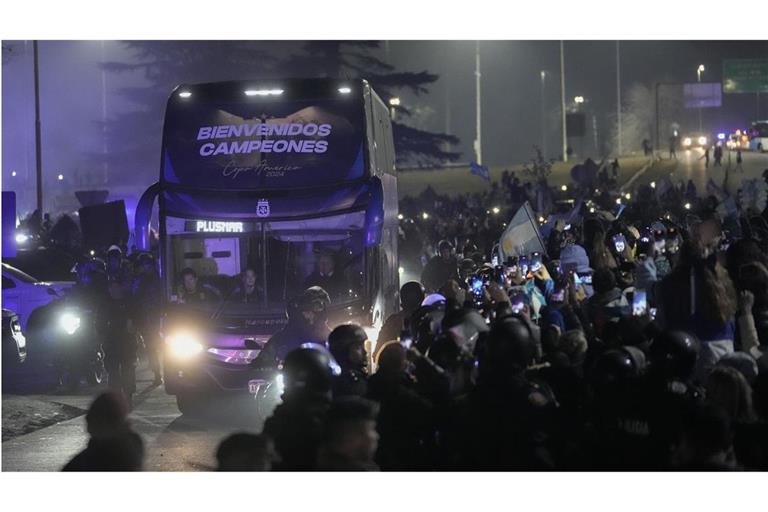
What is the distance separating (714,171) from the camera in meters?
55.9

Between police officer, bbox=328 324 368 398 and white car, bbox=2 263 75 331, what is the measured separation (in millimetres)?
14246

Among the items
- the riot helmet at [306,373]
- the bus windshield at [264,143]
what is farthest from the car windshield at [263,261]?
the riot helmet at [306,373]

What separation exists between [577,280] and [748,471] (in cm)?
605

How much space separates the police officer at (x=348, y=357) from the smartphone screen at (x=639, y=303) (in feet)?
7.77

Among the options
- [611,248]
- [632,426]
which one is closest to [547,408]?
[632,426]

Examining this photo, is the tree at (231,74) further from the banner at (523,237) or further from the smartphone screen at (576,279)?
the smartphone screen at (576,279)

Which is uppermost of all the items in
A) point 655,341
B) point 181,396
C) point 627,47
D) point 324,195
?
point 627,47

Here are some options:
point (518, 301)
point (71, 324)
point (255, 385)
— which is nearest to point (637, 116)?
point (71, 324)

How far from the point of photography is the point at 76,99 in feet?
251

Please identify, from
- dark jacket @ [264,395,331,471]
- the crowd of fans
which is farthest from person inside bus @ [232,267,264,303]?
dark jacket @ [264,395,331,471]

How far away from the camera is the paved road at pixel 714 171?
51.0 metres

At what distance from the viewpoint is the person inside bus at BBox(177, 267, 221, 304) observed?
14.5 metres

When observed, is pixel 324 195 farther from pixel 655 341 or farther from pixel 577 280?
pixel 655 341

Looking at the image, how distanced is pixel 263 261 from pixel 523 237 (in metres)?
3.46
